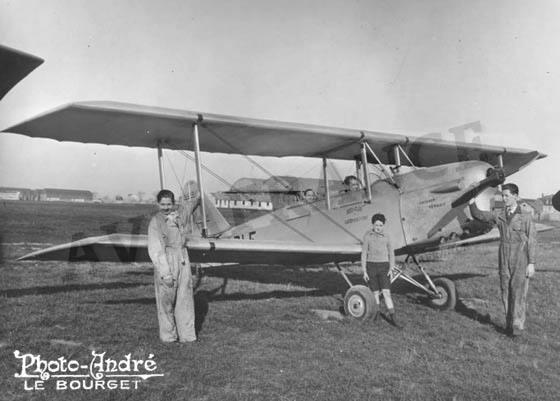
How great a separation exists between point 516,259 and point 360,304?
6.50ft

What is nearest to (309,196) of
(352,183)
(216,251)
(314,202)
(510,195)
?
(314,202)

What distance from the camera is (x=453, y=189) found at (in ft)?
20.0

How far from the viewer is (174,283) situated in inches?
181

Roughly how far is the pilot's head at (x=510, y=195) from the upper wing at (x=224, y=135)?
2.49m

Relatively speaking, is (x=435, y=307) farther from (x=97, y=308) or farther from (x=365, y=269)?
(x=97, y=308)

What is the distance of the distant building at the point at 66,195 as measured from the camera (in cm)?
8956

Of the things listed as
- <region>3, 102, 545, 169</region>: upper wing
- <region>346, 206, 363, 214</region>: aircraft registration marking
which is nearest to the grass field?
<region>346, 206, 363, 214</region>: aircraft registration marking

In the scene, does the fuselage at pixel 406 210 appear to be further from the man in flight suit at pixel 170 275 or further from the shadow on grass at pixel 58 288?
the shadow on grass at pixel 58 288

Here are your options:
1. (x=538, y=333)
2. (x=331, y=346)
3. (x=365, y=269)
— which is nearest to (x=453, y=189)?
(x=365, y=269)

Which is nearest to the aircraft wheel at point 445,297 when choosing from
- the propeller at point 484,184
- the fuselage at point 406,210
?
the fuselage at point 406,210

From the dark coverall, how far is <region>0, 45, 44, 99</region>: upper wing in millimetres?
5233

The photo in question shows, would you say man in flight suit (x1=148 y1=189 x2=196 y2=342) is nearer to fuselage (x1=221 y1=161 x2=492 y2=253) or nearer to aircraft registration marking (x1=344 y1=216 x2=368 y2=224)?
fuselage (x1=221 y1=161 x2=492 y2=253)

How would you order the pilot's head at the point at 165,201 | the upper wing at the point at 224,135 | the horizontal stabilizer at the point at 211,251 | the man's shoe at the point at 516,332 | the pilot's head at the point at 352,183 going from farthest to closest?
the pilot's head at the point at 352,183 → the upper wing at the point at 224,135 → the horizontal stabilizer at the point at 211,251 → the man's shoe at the point at 516,332 → the pilot's head at the point at 165,201

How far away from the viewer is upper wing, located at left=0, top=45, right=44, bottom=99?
239 centimetres
